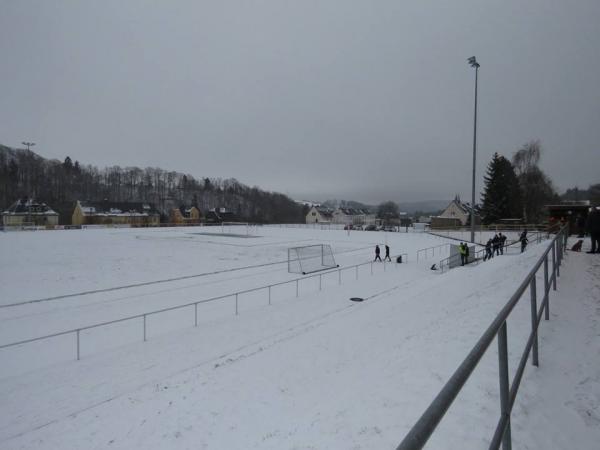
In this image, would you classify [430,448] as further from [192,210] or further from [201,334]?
[192,210]

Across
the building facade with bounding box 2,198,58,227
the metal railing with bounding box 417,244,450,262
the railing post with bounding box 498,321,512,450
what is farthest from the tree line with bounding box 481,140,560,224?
the building facade with bounding box 2,198,58,227

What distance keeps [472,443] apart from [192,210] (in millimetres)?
112308

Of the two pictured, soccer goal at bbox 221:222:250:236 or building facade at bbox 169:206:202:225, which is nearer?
soccer goal at bbox 221:222:250:236

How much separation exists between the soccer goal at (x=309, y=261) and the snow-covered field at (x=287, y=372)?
818 centimetres

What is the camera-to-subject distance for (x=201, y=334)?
12898 mm

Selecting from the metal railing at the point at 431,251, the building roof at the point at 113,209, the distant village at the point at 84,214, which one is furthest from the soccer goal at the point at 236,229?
the metal railing at the point at 431,251

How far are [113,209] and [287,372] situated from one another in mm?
97269

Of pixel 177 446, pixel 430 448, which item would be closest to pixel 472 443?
pixel 430 448

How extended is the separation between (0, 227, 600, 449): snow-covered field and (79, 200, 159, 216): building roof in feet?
262

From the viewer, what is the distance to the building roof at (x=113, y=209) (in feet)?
293

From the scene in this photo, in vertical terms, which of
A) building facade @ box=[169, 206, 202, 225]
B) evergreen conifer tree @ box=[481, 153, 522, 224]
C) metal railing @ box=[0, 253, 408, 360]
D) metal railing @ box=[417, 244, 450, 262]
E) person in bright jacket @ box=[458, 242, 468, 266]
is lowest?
metal railing @ box=[0, 253, 408, 360]

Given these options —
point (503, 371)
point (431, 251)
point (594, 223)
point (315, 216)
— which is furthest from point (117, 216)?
point (503, 371)

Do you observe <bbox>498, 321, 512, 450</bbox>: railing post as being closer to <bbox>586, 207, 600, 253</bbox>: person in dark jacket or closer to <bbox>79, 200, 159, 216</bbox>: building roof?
<bbox>586, 207, 600, 253</bbox>: person in dark jacket

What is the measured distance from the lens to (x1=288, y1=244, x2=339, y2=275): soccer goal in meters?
26.5
